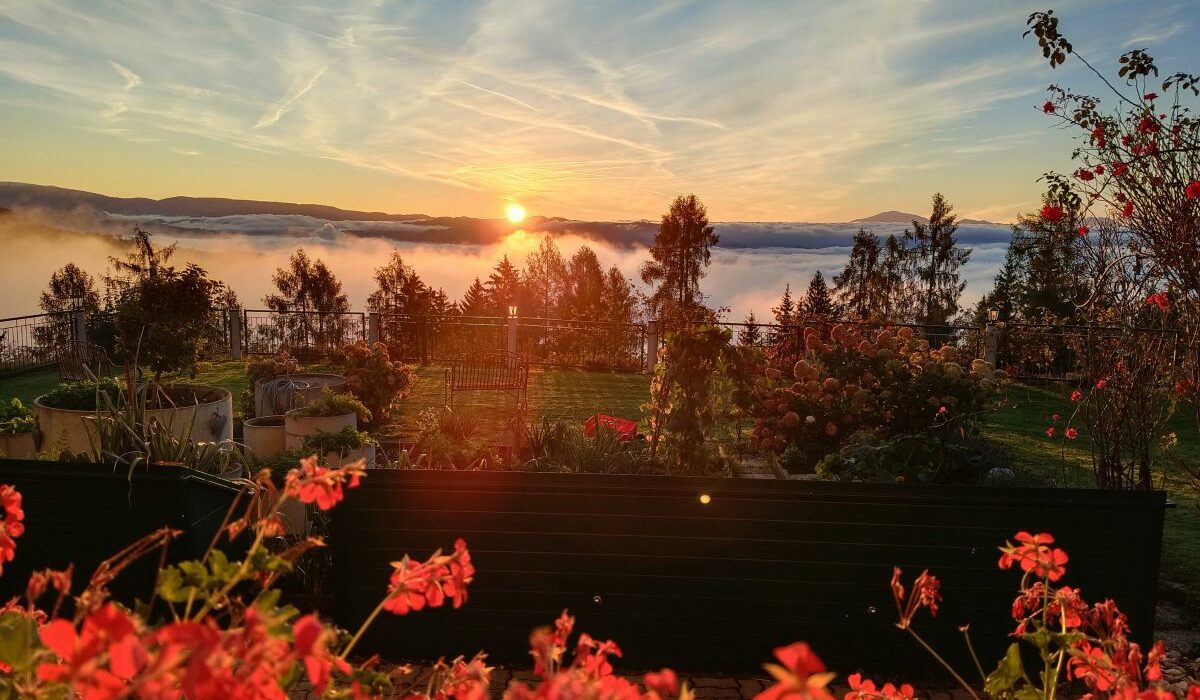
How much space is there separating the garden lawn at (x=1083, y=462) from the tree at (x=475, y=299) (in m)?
35.4

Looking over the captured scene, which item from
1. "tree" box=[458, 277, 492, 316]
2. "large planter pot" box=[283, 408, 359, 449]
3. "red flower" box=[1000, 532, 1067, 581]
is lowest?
"tree" box=[458, 277, 492, 316]

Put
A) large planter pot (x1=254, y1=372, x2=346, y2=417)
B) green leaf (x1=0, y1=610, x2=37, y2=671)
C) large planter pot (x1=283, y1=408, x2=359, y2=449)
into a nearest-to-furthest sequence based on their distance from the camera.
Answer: green leaf (x1=0, y1=610, x2=37, y2=671), large planter pot (x1=283, y1=408, x2=359, y2=449), large planter pot (x1=254, y1=372, x2=346, y2=417)

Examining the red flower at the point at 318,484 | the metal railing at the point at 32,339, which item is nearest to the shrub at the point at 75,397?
the red flower at the point at 318,484

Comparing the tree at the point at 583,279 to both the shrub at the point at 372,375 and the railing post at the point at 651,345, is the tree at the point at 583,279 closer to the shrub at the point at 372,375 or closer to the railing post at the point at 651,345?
the railing post at the point at 651,345

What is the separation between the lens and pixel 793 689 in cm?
55

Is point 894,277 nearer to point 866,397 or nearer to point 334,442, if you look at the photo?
point 866,397

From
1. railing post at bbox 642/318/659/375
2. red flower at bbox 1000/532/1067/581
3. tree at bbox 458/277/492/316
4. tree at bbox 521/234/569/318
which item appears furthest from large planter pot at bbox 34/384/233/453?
Answer: tree at bbox 521/234/569/318

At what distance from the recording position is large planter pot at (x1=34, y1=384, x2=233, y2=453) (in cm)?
493

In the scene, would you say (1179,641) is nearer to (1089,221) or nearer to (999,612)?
(999,612)

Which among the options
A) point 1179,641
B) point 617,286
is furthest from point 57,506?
point 617,286

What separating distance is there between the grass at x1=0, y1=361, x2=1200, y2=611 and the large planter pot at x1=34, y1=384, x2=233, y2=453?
288cm

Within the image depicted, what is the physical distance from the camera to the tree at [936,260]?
40.5 meters

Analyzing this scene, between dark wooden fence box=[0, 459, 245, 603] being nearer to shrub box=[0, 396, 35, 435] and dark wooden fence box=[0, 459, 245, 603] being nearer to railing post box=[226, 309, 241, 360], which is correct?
shrub box=[0, 396, 35, 435]

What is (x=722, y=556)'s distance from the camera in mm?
3184
